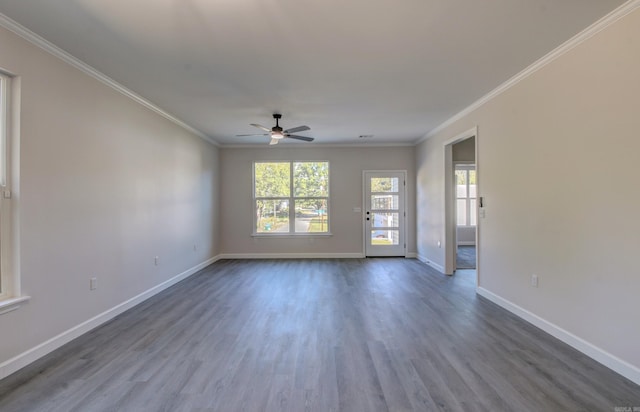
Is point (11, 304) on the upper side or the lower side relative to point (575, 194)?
lower

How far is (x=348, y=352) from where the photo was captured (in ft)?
8.19

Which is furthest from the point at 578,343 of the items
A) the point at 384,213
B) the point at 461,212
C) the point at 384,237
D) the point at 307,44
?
the point at 461,212

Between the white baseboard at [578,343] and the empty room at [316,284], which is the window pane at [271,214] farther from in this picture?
the white baseboard at [578,343]

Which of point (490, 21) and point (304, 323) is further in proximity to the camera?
point (304, 323)

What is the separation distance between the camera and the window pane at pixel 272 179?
6.83 meters

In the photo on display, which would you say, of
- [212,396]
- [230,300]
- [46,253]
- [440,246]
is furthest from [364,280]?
[46,253]

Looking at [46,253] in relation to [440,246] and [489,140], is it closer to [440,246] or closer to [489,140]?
[489,140]

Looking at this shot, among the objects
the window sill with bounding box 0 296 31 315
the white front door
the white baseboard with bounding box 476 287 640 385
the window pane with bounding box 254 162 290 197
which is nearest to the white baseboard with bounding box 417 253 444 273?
the white front door

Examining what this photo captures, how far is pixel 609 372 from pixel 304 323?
100 inches

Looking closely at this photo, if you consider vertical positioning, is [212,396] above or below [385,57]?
below

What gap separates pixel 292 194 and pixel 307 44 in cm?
449

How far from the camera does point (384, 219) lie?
22.3 ft

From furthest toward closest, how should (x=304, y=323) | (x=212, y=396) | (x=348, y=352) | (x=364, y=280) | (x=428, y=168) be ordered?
(x=428, y=168) < (x=364, y=280) < (x=304, y=323) < (x=348, y=352) < (x=212, y=396)

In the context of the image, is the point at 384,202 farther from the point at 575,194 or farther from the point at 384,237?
the point at 575,194
